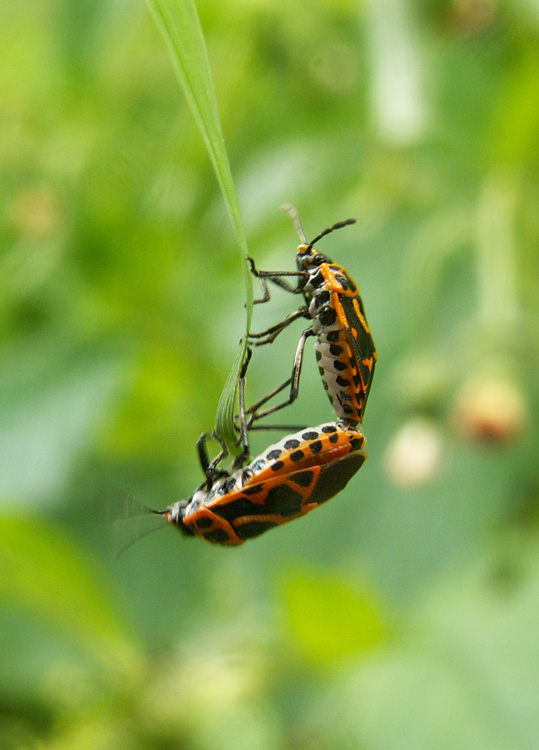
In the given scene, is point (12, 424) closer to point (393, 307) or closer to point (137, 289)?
point (137, 289)

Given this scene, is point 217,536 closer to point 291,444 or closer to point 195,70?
point 291,444

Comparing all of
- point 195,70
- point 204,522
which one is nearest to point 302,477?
point 204,522

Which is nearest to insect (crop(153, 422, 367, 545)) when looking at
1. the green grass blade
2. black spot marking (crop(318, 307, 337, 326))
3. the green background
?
black spot marking (crop(318, 307, 337, 326))

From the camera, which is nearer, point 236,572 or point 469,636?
point 469,636

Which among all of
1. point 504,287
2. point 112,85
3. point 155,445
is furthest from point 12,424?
point 504,287

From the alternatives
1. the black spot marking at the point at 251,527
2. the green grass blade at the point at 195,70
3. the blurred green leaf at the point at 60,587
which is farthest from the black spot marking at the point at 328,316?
the blurred green leaf at the point at 60,587

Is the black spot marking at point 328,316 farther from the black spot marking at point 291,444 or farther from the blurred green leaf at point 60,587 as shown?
the blurred green leaf at point 60,587
